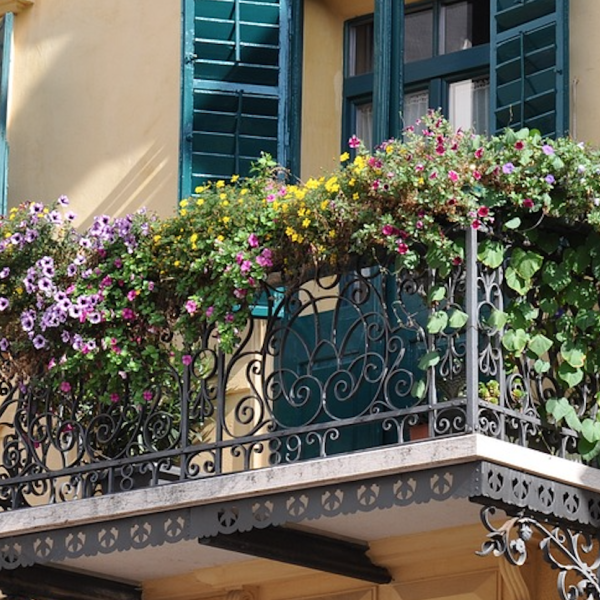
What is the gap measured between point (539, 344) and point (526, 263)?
36 centimetres

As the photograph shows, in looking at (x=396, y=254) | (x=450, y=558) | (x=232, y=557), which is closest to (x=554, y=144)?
(x=396, y=254)

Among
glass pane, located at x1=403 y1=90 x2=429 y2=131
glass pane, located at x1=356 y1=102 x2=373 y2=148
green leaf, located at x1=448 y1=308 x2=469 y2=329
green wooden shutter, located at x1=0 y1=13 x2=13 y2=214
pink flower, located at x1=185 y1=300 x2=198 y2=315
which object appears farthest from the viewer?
green wooden shutter, located at x1=0 y1=13 x2=13 y2=214

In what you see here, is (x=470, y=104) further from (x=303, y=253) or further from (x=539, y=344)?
(x=539, y=344)

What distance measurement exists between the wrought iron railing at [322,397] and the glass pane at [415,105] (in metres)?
1.03

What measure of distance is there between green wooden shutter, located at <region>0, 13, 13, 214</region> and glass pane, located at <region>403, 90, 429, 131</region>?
9.68ft

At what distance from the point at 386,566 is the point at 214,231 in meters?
1.92

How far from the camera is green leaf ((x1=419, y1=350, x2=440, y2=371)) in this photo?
9.64 m

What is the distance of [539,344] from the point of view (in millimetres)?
9727

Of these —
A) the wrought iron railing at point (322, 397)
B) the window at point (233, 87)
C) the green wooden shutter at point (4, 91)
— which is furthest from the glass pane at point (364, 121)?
the green wooden shutter at point (4, 91)

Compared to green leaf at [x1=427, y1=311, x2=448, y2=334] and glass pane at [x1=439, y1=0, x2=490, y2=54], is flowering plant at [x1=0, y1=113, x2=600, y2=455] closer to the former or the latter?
green leaf at [x1=427, y1=311, x2=448, y2=334]

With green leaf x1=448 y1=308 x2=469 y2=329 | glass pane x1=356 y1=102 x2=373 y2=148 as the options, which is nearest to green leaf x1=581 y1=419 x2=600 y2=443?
green leaf x1=448 y1=308 x2=469 y2=329

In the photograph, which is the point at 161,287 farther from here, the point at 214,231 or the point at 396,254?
the point at 396,254

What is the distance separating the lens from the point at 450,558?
35.6 ft

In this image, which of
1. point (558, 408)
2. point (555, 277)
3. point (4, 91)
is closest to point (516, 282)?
point (555, 277)
